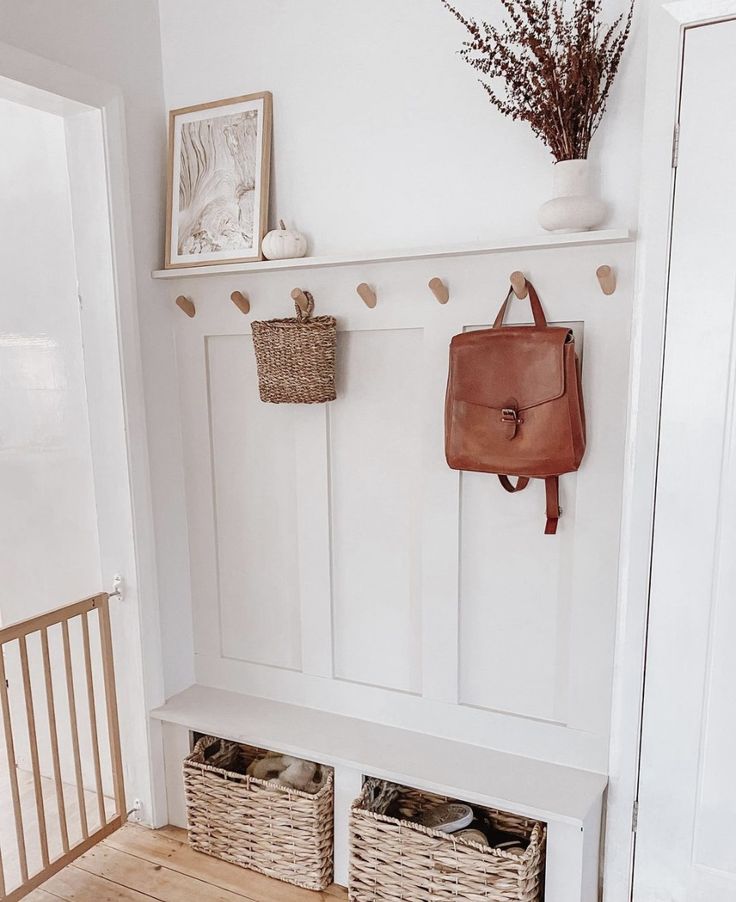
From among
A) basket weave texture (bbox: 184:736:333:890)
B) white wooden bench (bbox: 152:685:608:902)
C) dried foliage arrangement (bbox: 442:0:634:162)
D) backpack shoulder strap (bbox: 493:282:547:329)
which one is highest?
dried foliage arrangement (bbox: 442:0:634:162)

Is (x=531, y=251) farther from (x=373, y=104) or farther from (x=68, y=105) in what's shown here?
(x=68, y=105)

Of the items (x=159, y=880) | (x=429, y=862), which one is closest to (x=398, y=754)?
(x=429, y=862)

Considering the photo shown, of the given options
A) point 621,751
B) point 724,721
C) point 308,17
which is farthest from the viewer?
point 308,17

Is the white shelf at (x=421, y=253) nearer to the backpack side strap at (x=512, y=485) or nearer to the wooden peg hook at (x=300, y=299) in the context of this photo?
the wooden peg hook at (x=300, y=299)

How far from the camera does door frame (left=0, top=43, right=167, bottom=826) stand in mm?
1845

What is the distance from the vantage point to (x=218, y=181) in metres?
1.97

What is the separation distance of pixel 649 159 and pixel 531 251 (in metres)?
0.30

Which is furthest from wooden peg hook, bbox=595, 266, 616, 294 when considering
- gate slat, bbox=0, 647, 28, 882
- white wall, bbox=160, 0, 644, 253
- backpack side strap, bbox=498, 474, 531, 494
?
gate slat, bbox=0, 647, 28, 882

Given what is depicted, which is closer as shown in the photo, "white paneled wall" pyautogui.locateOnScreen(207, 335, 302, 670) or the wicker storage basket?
the wicker storage basket

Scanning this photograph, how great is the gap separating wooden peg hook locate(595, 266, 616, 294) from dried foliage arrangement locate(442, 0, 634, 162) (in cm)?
25

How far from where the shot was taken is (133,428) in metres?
1.98

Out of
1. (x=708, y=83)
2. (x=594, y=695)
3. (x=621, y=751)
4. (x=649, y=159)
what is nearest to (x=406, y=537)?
(x=594, y=695)

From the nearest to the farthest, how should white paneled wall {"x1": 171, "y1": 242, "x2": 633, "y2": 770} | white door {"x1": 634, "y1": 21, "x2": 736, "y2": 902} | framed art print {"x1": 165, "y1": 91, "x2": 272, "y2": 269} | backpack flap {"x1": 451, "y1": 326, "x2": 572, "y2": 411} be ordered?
white door {"x1": 634, "y1": 21, "x2": 736, "y2": 902}, backpack flap {"x1": 451, "y1": 326, "x2": 572, "y2": 411}, white paneled wall {"x1": 171, "y1": 242, "x2": 633, "y2": 770}, framed art print {"x1": 165, "y1": 91, "x2": 272, "y2": 269}

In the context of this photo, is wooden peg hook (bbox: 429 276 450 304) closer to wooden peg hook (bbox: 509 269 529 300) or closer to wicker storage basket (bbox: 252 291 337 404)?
wooden peg hook (bbox: 509 269 529 300)
